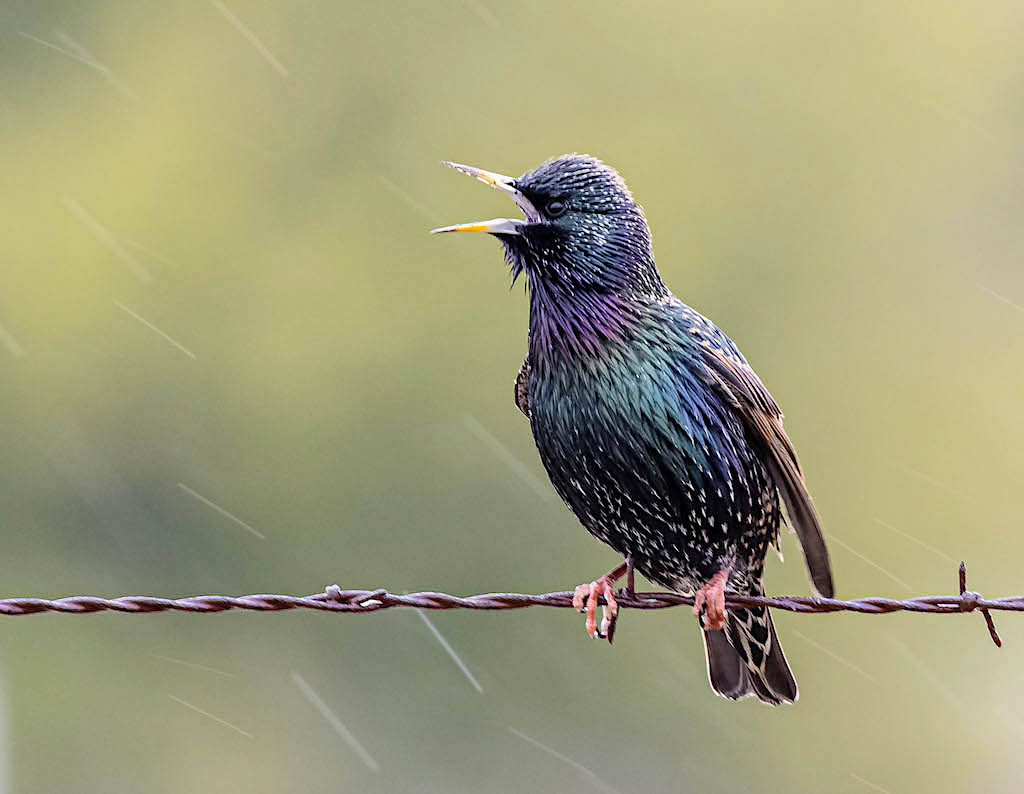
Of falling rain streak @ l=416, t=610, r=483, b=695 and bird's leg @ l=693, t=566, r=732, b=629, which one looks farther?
falling rain streak @ l=416, t=610, r=483, b=695

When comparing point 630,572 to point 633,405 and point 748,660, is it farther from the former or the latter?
point 633,405

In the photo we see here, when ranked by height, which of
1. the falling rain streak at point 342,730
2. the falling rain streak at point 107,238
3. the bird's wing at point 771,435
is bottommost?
the falling rain streak at point 342,730

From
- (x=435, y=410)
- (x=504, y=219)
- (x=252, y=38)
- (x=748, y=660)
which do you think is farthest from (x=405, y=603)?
(x=252, y=38)

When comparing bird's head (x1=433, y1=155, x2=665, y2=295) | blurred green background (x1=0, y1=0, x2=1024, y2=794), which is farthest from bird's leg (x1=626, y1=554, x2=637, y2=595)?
blurred green background (x1=0, y1=0, x2=1024, y2=794)

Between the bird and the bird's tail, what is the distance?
181 millimetres

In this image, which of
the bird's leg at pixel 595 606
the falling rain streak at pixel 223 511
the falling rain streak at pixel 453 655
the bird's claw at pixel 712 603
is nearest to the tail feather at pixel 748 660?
the bird's claw at pixel 712 603

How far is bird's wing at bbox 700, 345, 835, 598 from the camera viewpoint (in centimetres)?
390

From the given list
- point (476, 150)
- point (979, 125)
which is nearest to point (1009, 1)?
point (979, 125)

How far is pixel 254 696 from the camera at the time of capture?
15.2m

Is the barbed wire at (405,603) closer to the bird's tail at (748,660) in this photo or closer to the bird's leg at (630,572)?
the bird's leg at (630,572)

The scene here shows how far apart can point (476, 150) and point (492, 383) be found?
3107 millimetres

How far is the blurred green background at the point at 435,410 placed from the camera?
45.7 feet

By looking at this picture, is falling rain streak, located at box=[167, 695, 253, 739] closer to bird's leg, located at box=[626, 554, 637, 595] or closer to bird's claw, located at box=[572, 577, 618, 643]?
bird's leg, located at box=[626, 554, 637, 595]

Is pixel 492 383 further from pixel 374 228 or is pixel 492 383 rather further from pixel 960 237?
pixel 960 237
